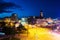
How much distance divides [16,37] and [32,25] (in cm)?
25

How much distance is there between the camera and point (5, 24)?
1.70 meters

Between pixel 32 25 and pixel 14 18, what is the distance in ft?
0.79

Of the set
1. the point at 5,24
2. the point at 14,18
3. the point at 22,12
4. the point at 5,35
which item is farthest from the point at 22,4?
the point at 5,35

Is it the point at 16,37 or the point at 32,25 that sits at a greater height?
the point at 32,25

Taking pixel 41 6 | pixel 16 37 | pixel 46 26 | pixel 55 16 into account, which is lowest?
pixel 16 37

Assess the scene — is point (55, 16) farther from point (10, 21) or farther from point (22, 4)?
point (10, 21)

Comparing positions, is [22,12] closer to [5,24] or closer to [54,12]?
[5,24]

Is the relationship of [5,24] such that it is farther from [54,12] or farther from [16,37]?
[54,12]

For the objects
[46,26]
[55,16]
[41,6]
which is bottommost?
[46,26]

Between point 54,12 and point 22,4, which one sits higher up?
point 22,4

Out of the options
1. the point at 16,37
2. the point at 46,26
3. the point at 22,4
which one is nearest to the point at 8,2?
the point at 22,4

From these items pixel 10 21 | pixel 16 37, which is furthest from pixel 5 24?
pixel 16 37

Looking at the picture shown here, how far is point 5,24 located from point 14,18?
133 millimetres

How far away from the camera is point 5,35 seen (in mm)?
1684
